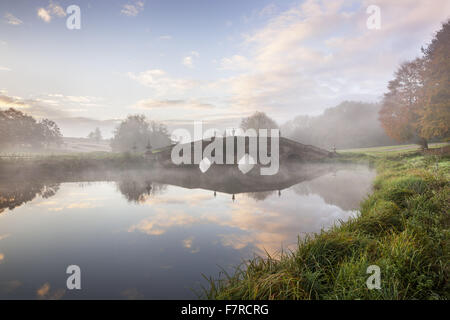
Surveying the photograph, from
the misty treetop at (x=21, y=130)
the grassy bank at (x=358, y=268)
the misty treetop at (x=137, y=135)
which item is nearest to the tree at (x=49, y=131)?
the misty treetop at (x=21, y=130)

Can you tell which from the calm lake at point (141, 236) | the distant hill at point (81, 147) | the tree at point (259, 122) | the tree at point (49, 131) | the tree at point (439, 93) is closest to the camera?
the calm lake at point (141, 236)

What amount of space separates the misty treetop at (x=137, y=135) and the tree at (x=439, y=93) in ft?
158

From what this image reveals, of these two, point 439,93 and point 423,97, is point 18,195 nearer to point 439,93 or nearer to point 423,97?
point 439,93

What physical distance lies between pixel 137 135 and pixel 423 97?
53636 mm

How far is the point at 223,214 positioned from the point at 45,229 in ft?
27.1

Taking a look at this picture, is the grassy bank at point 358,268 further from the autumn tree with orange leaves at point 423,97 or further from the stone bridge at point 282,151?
the stone bridge at point 282,151

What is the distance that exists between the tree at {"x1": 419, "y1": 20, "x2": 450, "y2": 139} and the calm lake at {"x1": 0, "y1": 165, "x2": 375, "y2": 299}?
716cm

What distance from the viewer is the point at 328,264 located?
15.1 feet

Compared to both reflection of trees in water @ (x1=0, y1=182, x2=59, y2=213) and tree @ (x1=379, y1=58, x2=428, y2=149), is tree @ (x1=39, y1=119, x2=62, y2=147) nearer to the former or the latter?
reflection of trees in water @ (x1=0, y1=182, x2=59, y2=213)

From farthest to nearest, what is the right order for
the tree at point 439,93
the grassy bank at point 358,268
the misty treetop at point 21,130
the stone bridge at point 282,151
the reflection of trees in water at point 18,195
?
the misty treetop at point 21,130 → the stone bridge at point 282,151 → the tree at point 439,93 → the reflection of trees in water at point 18,195 → the grassy bank at point 358,268

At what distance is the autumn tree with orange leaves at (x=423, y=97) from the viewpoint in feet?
47.6

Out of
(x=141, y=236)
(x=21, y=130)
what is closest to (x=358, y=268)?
(x=141, y=236)

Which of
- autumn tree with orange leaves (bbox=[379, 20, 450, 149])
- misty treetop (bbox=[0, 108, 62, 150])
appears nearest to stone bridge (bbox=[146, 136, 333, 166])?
autumn tree with orange leaves (bbox=[379, 20, 450, 149])

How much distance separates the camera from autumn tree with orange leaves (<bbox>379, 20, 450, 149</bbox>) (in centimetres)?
1450
